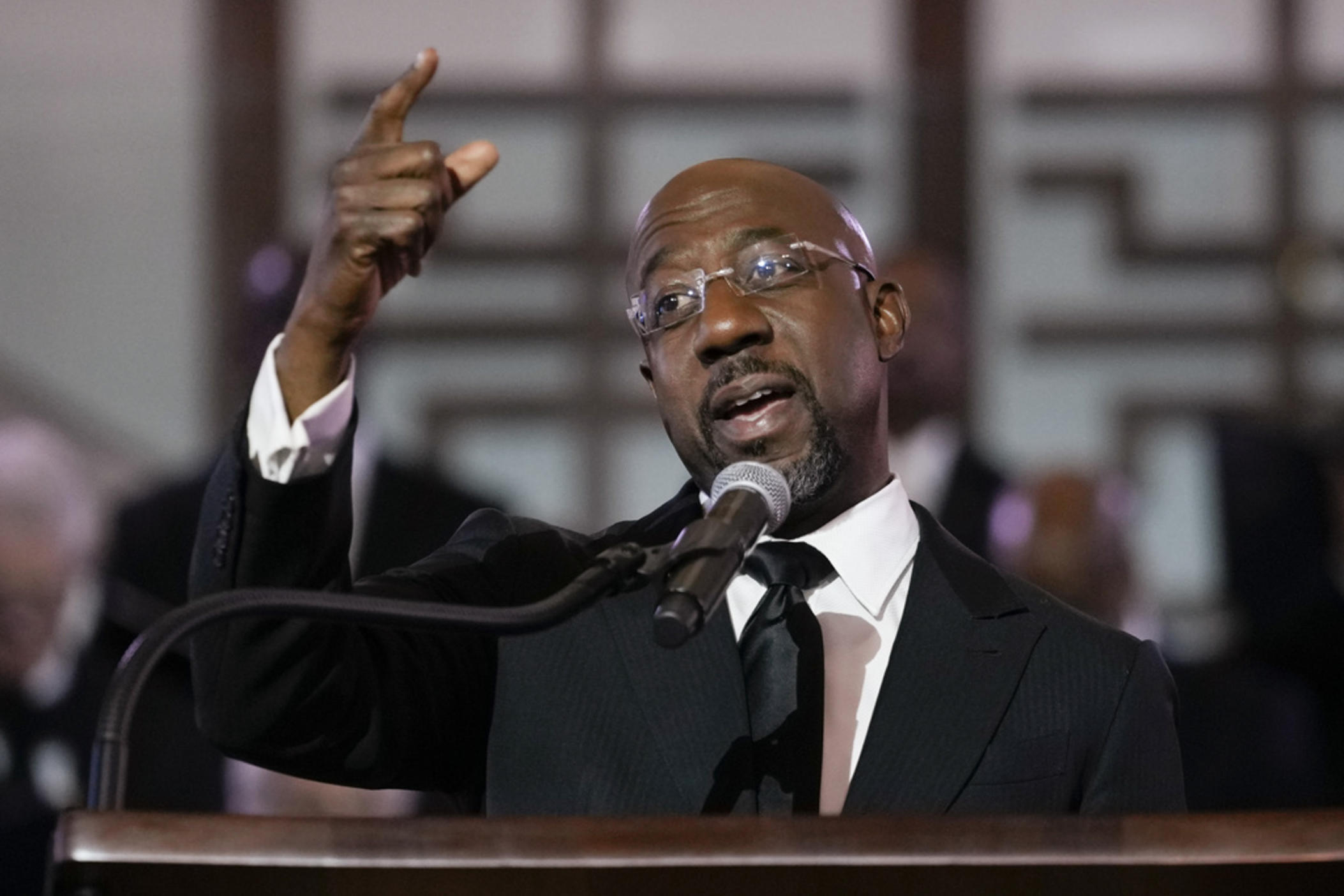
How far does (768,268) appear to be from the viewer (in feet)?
5.72

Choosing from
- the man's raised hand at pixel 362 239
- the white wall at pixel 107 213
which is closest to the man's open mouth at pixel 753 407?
the man's raised hand at pixel 362 239

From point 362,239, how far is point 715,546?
1.19 feet

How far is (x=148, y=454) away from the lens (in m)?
4.77

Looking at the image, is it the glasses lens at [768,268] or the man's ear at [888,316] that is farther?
the man's ear at [888,316]

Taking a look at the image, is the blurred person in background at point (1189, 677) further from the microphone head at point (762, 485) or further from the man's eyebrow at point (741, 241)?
the microphone head at point (762, 485)

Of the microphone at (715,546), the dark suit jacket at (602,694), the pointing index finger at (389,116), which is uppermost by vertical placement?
the pointing index finger at (389,116)

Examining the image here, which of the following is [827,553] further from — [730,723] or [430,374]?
[430,374]

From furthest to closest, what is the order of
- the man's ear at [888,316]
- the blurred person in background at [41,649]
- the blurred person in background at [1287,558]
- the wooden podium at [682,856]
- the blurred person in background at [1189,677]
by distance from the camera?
the blurred person in background at [1287,558], the blurred person in background at [1189,677], the blurred person in background at [41,649], the man's ear at [888,316], the wooden podium at [682,856]

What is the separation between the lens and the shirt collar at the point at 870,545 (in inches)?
68.8

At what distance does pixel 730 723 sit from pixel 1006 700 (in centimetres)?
24

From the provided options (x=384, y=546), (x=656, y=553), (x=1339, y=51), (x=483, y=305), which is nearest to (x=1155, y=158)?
(x=1339, y=51)

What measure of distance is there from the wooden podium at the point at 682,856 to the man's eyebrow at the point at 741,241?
2.32 ft

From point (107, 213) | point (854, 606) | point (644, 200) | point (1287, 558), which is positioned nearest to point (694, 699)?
point (854, 606)

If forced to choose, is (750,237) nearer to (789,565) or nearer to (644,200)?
(789,565)
